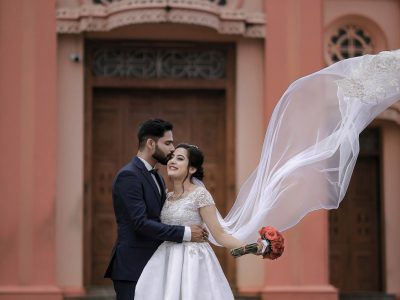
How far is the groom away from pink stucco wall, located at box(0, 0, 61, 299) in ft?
19.3

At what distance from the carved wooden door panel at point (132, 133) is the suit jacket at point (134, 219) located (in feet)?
21.3

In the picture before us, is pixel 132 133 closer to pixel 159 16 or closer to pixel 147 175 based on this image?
pixel 159 16

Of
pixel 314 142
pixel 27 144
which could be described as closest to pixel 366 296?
pixel 27 144

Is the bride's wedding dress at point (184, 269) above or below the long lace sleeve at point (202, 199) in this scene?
below

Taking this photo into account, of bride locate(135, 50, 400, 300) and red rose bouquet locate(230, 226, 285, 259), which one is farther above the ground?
bride locate(135, 50, 400, 300)

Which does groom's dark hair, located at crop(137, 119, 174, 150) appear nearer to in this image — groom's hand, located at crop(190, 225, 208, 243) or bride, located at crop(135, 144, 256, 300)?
bride, located at crop(135, 144, 256, 300)

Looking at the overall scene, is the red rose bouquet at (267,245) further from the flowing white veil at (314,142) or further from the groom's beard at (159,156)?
the groom's beard at (159,156)

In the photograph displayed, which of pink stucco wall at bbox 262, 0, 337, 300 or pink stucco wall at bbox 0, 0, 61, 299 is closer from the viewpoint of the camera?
pink stucco wall at bbox 0, 0, 61, 299

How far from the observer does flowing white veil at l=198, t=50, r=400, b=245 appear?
786 centimetres

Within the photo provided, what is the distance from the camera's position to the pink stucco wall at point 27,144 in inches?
541

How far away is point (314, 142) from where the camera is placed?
8.13 metres

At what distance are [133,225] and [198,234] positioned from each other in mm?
508

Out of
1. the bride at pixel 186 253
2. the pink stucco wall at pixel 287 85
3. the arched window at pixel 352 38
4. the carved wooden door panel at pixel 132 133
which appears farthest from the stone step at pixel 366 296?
the bride at pixel 186 253

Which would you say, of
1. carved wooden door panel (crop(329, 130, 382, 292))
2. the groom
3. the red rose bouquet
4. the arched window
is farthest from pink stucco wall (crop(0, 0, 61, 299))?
the red rose bouquet
